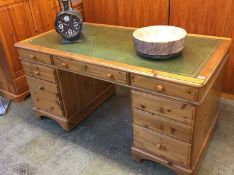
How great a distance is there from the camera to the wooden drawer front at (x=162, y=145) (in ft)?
4.47

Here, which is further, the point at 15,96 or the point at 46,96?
the point at 15,96

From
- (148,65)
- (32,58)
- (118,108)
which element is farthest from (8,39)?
(148,65)

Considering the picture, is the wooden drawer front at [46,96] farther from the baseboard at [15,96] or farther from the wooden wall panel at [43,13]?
the wooden wall panel at [43,13]

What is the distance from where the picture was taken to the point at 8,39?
7.13 ft

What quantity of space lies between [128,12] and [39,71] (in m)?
1.11

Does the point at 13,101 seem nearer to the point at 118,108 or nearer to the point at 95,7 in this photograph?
the point at 118,108

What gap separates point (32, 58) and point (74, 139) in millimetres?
674

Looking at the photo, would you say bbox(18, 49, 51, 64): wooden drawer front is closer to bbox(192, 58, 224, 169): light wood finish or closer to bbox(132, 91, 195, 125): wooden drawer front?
bbox(132, 91, 195, 125): wooden drawer front

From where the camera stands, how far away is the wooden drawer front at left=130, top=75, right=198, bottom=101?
117cm

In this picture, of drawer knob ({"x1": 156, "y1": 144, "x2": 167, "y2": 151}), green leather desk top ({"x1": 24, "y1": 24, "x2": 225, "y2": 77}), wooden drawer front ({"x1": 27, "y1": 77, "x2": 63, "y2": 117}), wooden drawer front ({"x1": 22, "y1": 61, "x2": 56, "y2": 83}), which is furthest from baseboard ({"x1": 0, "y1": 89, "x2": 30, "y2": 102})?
drawer knob ({"x1": 156, "y1": 144, "x2": 167, "y2": 151})

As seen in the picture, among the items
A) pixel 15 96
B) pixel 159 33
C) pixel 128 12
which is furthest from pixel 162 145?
pixel 15 96

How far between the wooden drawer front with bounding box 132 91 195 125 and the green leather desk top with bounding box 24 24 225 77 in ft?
0.52

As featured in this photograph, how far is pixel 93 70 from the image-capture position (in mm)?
1471

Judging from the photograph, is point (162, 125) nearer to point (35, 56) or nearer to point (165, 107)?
point (165, 107)
